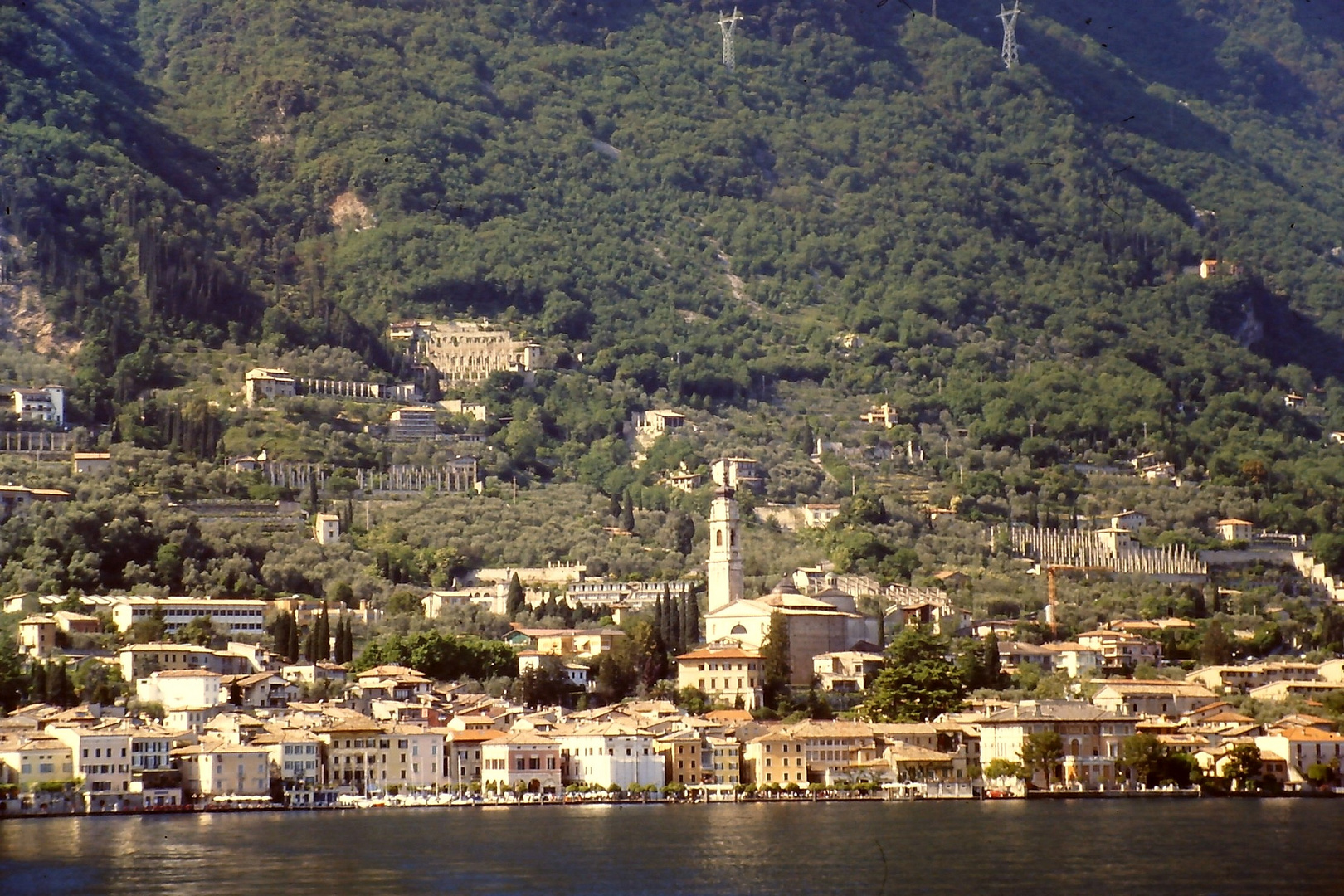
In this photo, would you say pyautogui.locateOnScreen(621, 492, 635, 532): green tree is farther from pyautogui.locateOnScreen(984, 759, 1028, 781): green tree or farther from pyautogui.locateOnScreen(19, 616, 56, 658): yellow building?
pyautogui.locateOnScreen(984, 759, 1028, 781): green tree

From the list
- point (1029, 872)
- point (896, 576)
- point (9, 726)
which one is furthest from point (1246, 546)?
point (1029, 872)

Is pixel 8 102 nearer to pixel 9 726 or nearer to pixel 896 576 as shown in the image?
pixel 896 576

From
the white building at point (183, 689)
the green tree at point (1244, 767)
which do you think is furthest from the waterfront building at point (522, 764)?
the green tree at point (1244, 767)

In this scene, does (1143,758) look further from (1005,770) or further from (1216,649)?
(1216,649)

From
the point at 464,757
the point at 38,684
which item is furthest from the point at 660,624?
the point at 38,684

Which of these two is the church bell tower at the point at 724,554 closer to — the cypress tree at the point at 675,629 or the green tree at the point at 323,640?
the cypress tree at the point at 675,629

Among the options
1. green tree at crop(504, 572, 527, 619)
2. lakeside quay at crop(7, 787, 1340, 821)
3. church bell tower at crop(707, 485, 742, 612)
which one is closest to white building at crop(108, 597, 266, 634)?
green tree at crop(504, 572, 527, 619)
